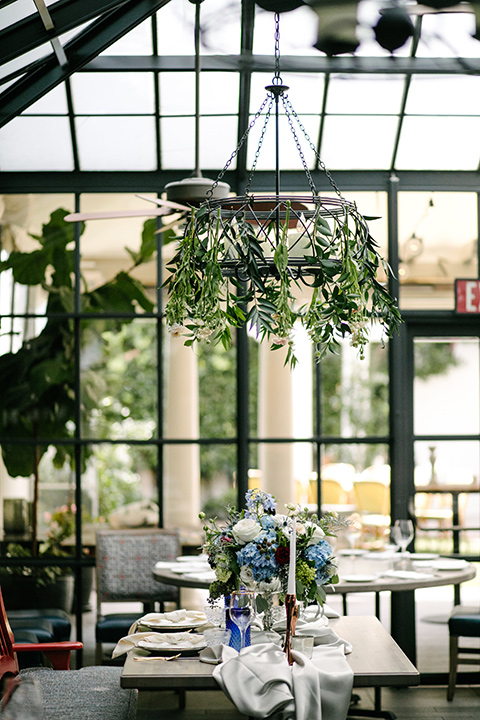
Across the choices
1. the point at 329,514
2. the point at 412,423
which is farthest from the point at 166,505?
the point at 329,514

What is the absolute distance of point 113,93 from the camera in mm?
5785

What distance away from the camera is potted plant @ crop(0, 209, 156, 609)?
5.96 metres

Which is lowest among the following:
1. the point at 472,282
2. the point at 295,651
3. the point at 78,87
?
the point at 295,651

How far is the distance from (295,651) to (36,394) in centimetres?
330

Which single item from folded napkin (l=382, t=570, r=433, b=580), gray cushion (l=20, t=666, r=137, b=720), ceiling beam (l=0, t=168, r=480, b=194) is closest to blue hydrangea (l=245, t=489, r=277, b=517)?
gray cushion (l=20, t=666, r=137, b=720)

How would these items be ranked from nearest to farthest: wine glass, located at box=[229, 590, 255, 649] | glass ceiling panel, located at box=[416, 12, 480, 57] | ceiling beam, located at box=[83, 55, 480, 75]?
wine glass, located at box=[229, 590, 255, 649] → glass ceiling panel, located at box=[416, 12, 480, 57] → ceiling beam, located at box=[83, 55, 480, 75]

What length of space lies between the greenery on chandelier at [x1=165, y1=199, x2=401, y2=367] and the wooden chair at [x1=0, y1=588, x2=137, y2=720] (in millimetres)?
1477

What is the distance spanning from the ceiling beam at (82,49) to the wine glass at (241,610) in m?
3.33

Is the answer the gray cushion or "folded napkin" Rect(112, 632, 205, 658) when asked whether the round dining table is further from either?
"folded napkin" Rect(112, 632, 205, 658)

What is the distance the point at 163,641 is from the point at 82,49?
3.43 metres

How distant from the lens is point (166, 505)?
6.00 m

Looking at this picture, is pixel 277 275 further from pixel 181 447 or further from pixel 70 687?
pixel 181 447

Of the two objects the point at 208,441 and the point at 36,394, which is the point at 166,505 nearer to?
the point at 208,441

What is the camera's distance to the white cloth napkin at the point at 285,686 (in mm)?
2943
